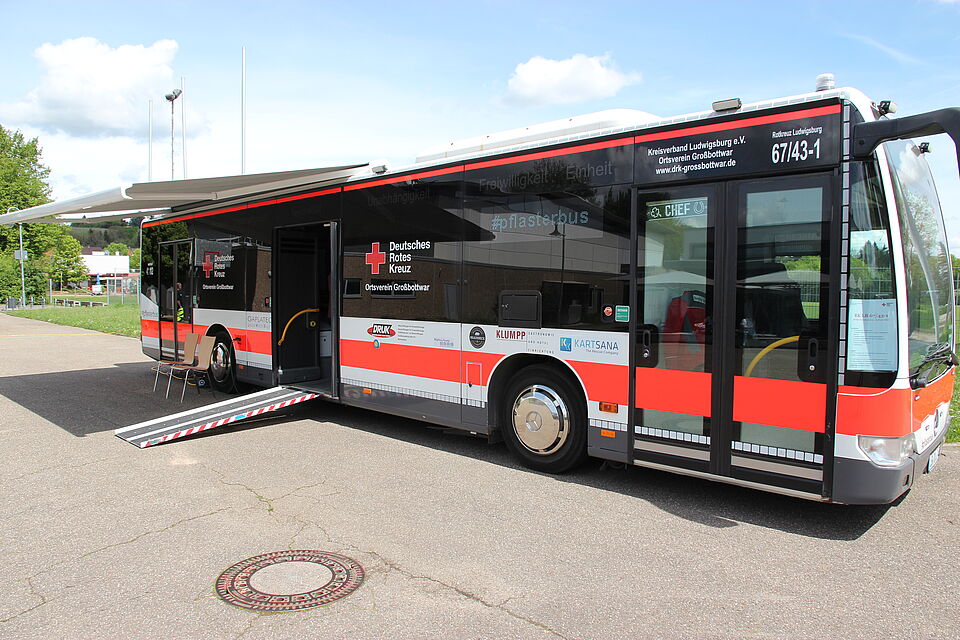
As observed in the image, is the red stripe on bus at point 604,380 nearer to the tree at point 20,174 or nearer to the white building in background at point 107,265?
the tree at point 20,174

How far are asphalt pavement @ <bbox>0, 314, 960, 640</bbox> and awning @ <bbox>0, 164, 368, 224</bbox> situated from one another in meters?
2.76

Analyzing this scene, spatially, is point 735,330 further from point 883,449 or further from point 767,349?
point 883,449

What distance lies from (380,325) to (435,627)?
4345 millimetres

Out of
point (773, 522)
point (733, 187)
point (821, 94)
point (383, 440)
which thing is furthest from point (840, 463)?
point (383, 440)

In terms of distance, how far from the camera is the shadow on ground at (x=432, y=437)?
483 cm

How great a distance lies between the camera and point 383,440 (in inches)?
285

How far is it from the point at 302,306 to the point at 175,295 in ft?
10.3

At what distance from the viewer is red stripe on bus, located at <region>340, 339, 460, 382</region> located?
6.55 metres

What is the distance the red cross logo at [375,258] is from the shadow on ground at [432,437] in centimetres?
185

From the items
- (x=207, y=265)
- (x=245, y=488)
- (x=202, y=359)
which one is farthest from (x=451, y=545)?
(x=207, y=265)

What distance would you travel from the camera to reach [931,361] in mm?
4613

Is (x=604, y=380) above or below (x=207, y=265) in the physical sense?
below

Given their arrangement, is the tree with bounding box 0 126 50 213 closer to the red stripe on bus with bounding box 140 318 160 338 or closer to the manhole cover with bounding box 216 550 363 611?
the red stripe on bus with bounding box 140 318 160 338

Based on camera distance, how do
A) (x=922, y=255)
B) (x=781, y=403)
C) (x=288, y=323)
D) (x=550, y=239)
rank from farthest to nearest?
(x=288, y=323), (x=550, y=239), (x=922, y=255), (x=781, y=403)
